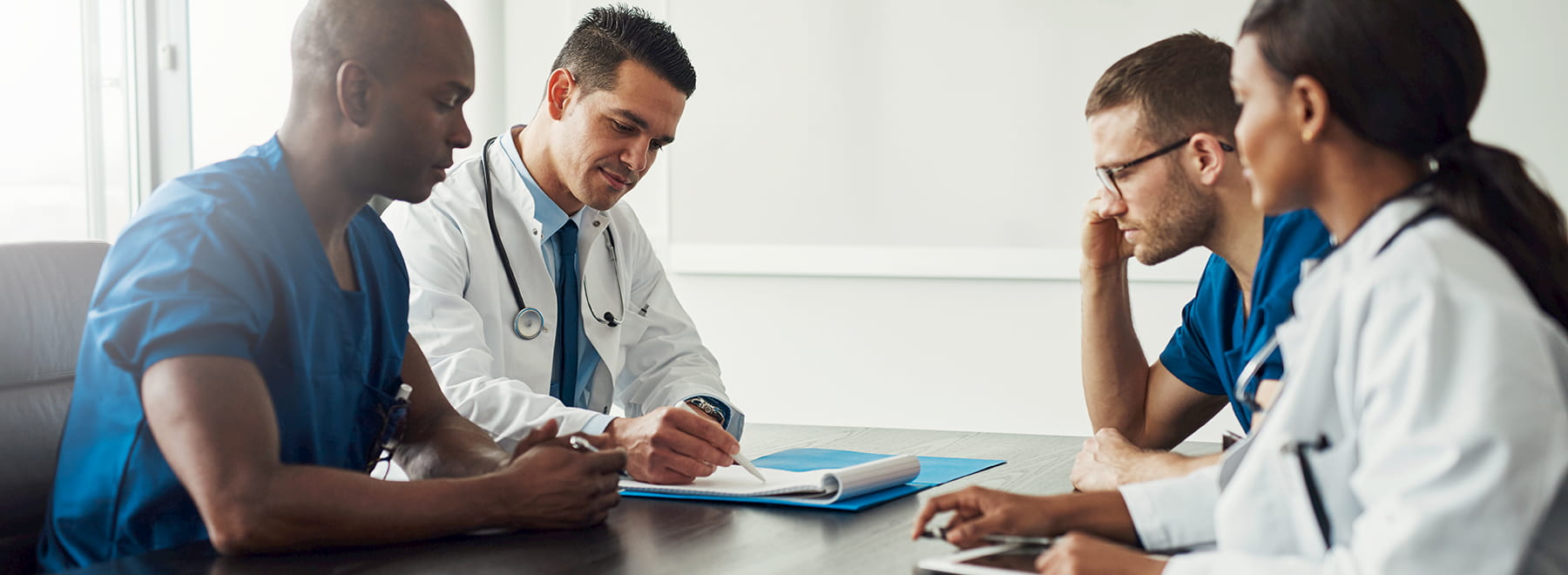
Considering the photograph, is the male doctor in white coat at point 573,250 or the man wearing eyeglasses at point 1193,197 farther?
the male doctor in white coat at point 573,250

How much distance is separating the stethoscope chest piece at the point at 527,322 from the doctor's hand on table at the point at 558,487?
2.42ft

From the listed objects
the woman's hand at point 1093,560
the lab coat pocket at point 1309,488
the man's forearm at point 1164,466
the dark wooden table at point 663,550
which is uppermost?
the lab coat pocket at point 1309,488

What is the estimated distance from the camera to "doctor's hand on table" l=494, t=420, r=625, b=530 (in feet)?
4.40

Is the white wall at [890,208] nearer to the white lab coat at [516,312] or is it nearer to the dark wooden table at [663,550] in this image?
the white lab coat at [516,312]

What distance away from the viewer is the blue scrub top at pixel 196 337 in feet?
4.07

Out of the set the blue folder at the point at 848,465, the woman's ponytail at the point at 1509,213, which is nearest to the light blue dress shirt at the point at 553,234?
the blue folder at the point at 848,465

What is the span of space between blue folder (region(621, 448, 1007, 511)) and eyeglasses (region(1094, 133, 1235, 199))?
1.52 ft

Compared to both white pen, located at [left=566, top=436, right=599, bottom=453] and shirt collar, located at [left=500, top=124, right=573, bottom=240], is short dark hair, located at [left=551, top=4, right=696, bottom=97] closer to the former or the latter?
shirt collar, located at [left=500, top=124, right=573, bottom=240]

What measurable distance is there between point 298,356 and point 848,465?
77cm

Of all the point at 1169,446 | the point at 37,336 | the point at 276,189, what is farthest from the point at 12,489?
the point at 1169,446

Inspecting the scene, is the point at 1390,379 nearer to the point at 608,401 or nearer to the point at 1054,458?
the point at 1054,458

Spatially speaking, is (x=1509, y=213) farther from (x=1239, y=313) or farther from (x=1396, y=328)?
(x=1239, y=313)

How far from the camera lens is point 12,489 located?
1.61 meters

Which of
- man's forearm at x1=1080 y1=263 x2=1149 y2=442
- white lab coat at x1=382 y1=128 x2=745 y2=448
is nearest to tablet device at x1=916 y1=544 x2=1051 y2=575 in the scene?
white lab coat at x1=382 y1=128 x2=745 y2=448
